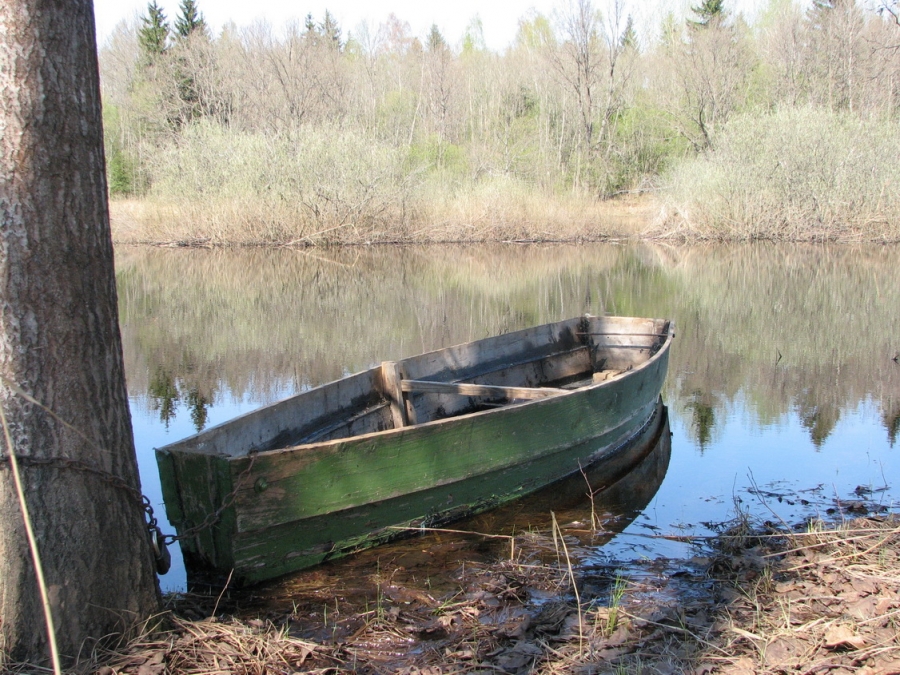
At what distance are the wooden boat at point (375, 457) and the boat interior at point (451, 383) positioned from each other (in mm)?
13

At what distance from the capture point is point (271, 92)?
3419 cm

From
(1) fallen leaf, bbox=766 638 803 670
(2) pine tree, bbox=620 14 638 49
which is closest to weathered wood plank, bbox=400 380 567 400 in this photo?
(1) fallen leaf, bbox=766 638 803 670

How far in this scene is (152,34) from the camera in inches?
1651

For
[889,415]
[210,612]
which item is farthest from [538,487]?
[889,415]

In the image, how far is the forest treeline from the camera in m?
27.1

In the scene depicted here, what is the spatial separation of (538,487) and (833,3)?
→ 130 ft

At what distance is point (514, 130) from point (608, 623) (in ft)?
118

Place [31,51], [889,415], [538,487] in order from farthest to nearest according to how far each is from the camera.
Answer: [889,415] → [538,487] → [31,51]

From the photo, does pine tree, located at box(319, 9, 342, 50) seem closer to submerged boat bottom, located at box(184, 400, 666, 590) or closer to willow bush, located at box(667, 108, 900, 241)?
willow bush, located at box(667, 108, 900, 241)

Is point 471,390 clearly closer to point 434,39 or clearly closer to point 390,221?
point 390,221

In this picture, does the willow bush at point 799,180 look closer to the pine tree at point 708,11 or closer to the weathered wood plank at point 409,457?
the pine tree at point 708,11

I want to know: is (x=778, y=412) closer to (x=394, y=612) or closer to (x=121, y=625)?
(x=394, y=612)

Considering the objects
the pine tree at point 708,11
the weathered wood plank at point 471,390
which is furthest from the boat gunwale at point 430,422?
the pine tree at point 708,11

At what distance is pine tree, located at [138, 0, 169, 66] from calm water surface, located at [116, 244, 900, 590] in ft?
68.9
